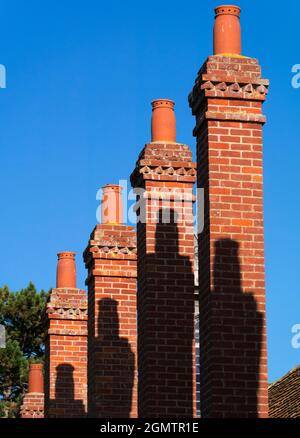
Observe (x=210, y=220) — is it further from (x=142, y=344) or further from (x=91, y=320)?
(x=91, y=320)

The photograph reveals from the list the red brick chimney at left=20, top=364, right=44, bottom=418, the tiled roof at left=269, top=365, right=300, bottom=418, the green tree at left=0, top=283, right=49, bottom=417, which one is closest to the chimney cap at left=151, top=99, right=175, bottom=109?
the tiled roof at left=269, top=365, right=300, bottom=418

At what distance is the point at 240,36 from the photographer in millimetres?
16469

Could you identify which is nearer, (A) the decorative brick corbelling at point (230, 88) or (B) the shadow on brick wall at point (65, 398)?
(A) the decorative brick corbelling at point (230, 88)

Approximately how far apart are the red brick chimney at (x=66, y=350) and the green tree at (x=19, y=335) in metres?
23.4

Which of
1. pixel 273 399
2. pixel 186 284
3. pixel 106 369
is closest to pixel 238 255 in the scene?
pixel 186 284

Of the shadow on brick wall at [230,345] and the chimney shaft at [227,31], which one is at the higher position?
the chimney shaft at [227,31]

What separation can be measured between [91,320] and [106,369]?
1.02 meters

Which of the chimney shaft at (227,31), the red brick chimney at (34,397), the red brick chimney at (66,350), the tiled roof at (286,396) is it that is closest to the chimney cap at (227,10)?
the chimney shaft at (227,31)

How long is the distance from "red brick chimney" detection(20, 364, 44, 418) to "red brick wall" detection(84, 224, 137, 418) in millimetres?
9167

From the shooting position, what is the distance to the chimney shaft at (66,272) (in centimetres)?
2494

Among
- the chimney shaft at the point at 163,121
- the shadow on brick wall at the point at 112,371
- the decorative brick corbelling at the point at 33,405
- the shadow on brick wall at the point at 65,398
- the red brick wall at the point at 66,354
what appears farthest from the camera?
the decorative brick corbelling at the point at 33,405

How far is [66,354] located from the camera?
80.5ft

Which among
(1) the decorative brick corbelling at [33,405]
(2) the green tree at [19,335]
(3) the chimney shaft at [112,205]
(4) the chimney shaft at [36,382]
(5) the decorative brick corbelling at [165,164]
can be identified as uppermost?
(2) the green tree at [19,335]

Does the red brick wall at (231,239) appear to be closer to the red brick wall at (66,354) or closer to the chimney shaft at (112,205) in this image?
the chimney shaft at (112,205)
